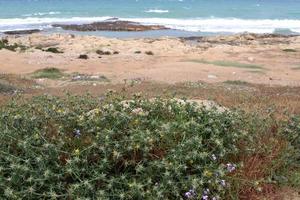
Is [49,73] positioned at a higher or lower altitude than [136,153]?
lower

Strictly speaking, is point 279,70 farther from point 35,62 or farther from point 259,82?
point 35,62

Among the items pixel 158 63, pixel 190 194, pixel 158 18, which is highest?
pixel 190 194

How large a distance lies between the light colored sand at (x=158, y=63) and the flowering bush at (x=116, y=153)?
1200cm

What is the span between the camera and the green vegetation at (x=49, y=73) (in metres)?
17.1

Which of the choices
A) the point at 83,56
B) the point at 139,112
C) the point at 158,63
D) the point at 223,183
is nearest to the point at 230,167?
the point at 223,183

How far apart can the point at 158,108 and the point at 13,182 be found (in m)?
1.49

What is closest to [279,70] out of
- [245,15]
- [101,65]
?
[101,65]

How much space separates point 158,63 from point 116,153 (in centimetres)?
1730

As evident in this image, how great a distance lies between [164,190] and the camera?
364cm

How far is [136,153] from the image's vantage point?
154 inches

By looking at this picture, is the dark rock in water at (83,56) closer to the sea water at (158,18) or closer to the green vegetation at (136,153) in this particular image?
the green vegetation at (136,153)

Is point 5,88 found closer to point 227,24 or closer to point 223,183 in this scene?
point 223,183

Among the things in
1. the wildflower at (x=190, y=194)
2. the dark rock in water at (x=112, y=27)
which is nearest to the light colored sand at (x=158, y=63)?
the wildflower at (x=190, y=194)

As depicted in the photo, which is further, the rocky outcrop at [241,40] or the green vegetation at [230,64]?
the rocky outcrop at [241,40]
